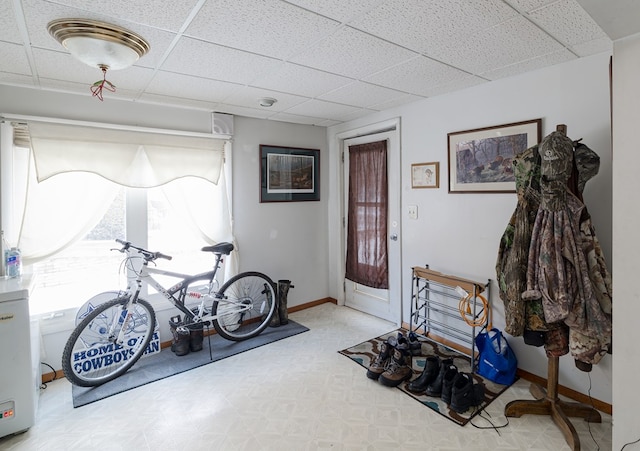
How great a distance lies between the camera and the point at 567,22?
182cm

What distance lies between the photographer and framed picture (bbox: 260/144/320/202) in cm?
397

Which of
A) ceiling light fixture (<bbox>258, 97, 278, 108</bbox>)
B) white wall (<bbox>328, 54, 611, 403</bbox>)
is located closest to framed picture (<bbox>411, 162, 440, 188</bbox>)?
white wall (<bbox>328, 54, 611, 403</bbox>)

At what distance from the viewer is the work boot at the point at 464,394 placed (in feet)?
7.39

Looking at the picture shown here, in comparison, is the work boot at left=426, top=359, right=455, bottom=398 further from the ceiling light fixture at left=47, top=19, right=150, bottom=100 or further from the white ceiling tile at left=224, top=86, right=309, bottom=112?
the ceiling light fixture at left=47, top=19, right=150, bottom=100

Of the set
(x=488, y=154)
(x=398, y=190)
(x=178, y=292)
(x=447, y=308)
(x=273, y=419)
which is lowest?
(x=273, y=419)

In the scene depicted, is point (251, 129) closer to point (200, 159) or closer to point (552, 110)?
point (200, 159)

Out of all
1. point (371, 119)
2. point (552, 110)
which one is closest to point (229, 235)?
point (371, 119)

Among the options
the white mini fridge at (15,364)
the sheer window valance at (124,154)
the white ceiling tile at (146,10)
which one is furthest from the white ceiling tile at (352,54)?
the white mini fridge at (15,364)

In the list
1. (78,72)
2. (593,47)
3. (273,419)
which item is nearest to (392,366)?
(273,419)

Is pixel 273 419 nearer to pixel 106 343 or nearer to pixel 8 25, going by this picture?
pixel 106 343

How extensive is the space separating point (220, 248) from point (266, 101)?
1481 mm

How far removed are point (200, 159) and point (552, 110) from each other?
10.1 feet

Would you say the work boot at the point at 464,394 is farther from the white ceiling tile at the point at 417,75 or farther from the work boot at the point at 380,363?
the white ceiling tile at the point at 417,75

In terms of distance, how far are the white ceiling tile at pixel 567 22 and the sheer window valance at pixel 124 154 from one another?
114 inches
